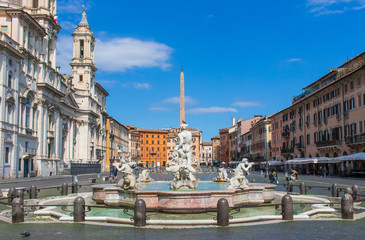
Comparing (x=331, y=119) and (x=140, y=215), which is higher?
(x=331, y=119)

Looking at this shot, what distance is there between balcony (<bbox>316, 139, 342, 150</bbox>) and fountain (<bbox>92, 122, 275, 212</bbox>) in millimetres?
30342

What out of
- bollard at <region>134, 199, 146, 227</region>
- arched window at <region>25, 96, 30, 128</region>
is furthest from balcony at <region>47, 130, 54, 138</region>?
bollard at <region>134, 199, 146, 227</region>

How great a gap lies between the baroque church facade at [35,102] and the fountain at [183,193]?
26803mm

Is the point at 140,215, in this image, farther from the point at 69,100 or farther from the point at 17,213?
the point at 69,100

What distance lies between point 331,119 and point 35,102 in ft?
117

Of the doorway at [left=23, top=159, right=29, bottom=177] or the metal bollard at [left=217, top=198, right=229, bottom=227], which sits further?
the doorway at [left=23, top=159, right=29, bottom=177]

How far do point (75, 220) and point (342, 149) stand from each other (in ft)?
124

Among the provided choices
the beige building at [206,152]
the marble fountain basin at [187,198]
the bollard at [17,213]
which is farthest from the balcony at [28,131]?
the beige building at [206,152]

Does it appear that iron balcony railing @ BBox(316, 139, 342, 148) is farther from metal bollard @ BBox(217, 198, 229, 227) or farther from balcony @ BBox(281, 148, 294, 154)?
metal bollard @ BBox(217, 198, 229, 227)

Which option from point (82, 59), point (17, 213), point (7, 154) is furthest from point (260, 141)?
point (17, 213)

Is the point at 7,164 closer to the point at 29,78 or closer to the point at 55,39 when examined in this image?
the point at 29,78

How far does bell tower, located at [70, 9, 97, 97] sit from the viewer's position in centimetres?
7112

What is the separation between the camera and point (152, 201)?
12.3 metres

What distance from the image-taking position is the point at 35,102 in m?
45.9
